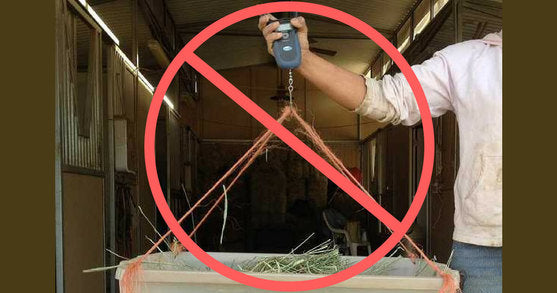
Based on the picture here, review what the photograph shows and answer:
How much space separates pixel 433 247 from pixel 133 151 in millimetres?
2700

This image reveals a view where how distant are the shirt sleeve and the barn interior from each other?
49 centimetres

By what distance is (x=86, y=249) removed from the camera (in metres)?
2.60

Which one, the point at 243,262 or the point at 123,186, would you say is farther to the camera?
the point at 123,186

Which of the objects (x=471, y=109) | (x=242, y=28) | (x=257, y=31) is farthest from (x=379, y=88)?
(x=257, y=31)

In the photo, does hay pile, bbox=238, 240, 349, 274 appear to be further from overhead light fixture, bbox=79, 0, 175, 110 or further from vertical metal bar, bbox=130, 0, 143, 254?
vertical metal bar, bbox=130, 0, 143, 254

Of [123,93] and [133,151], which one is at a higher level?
[123,93]

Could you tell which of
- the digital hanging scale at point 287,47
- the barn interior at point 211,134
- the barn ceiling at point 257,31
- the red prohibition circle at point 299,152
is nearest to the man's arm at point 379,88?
the digital hanging scale at point 287,47

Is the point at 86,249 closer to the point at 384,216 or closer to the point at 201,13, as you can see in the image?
the point at 384,216

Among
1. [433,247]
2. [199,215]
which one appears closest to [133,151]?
[433,247]

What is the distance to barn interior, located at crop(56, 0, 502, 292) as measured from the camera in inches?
103

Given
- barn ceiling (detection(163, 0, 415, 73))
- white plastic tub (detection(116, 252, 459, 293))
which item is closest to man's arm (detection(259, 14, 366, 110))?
white plastic tub (detection(116, 252, 459, 293))

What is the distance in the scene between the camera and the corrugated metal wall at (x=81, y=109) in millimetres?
2402

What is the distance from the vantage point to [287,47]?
4.01ft

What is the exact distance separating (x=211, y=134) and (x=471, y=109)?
8.60 m
